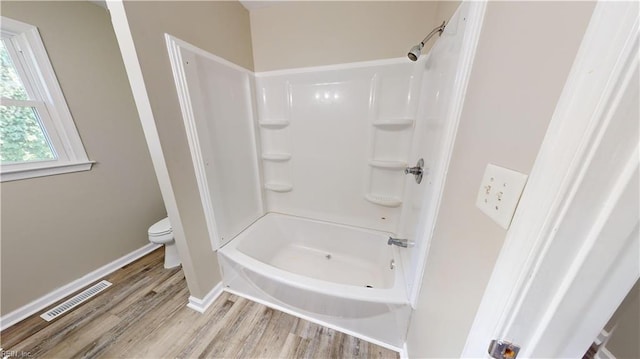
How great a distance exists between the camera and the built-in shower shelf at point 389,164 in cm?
152

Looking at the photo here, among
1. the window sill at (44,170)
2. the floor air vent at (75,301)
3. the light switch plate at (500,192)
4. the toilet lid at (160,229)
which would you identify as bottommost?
the floor air vent at (75,301)

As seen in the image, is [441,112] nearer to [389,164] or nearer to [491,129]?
[491,129]

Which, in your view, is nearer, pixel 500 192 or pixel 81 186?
pixel 500 192

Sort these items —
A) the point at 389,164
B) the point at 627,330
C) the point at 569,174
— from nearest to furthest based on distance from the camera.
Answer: the point at 569,174 → the point at 627,330 → the point at 389,164

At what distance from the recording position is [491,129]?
19.4 inches

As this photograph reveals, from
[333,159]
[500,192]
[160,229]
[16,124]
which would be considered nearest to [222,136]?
[333,159]

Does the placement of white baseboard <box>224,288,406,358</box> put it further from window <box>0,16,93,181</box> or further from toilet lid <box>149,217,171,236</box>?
window <box>0,16,93,181</box>

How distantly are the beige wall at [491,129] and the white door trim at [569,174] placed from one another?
55mm

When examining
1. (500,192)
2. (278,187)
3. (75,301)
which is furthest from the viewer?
(278,187)

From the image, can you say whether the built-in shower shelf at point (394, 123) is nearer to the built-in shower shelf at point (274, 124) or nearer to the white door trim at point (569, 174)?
the built-in shower shelf at point (274, 124)

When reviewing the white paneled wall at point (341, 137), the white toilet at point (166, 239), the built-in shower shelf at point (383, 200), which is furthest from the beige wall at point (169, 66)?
the built-in shower shelf at point (383, 200)

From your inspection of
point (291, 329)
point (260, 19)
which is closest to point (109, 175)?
point (260, 19)

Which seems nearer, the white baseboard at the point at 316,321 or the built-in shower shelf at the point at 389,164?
the white baseboard at the point at 316,321

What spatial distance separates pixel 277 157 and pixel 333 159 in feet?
1.78
